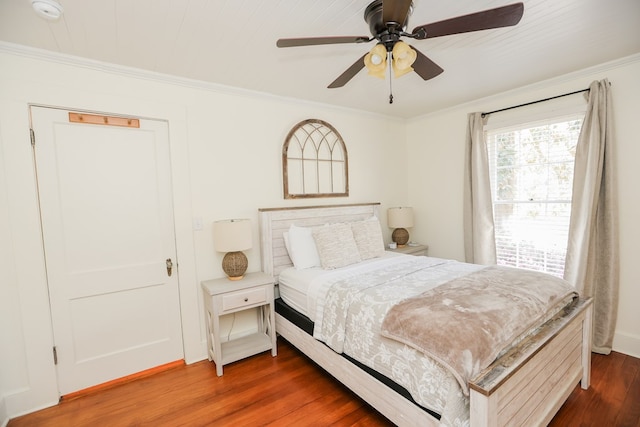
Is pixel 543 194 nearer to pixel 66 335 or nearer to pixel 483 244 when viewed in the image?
pixel 483 244

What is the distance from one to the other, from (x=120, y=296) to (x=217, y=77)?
203cm

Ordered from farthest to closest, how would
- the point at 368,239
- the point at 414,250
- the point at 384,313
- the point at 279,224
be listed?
the point at 414,250 < the point at 368,239 < the point at 279,224 < the point at 384,313

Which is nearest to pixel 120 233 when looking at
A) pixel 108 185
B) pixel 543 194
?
pixel 108 185

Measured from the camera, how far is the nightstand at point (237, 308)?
240 centimetres

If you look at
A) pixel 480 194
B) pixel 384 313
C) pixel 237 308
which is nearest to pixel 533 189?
pixel 480 194

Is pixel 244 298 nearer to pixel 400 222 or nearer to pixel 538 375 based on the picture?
pixel 538 375

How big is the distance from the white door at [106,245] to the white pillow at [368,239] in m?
1.79

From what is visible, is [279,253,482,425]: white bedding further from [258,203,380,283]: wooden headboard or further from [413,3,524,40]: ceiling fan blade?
[413,3,524,40]: ceiling fan blade

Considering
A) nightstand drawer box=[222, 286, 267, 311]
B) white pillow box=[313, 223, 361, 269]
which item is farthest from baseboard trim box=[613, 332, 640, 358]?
nightstand drawer box=[222, 286, 267, 311]

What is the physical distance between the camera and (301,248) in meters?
2.87

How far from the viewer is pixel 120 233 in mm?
2340

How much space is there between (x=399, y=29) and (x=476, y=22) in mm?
359

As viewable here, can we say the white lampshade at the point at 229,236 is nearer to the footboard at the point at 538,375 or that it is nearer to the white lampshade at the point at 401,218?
the footboard at the point at 538,375

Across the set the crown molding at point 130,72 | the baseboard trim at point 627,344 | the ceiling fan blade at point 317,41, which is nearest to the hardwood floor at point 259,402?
the baseboard trim at point 627,344
